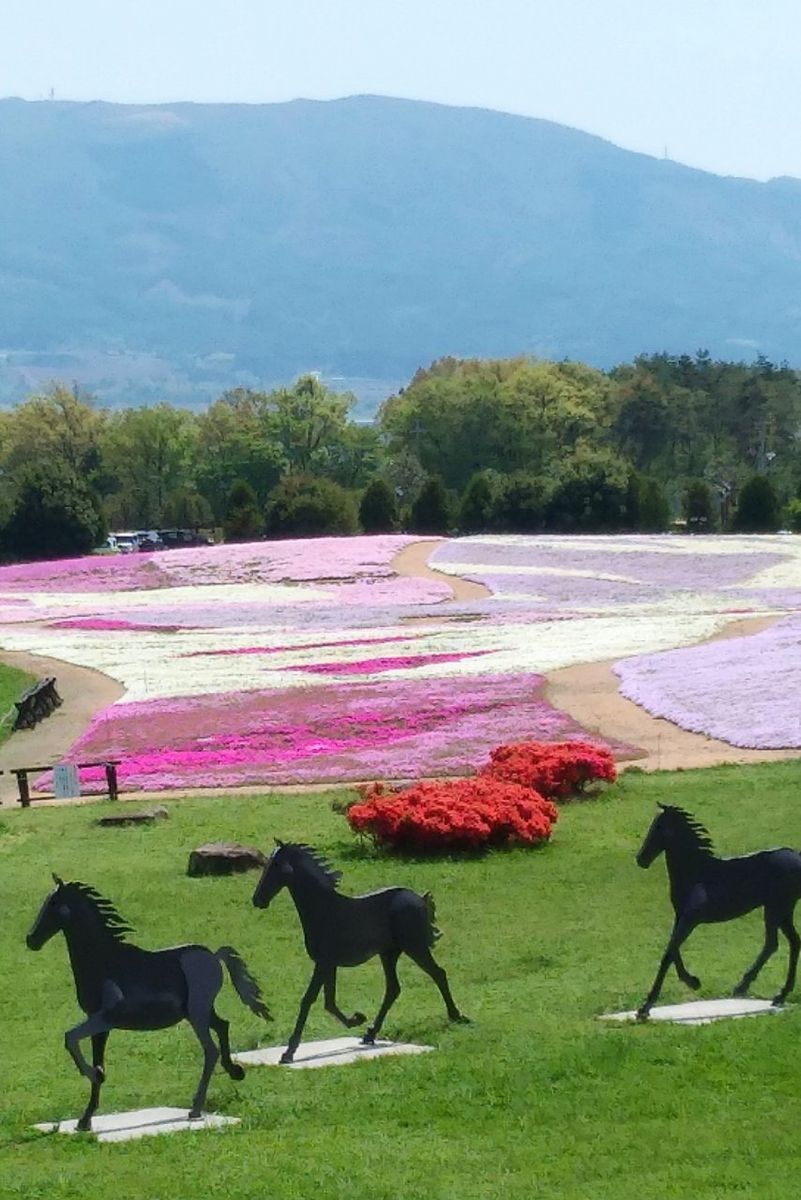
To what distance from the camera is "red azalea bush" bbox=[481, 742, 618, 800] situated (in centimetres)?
3297

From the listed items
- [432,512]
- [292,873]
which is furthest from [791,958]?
[432,512]

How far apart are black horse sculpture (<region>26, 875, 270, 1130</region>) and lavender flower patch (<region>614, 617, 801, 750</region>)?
83.3ft

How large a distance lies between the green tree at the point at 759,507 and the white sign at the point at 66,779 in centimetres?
7419

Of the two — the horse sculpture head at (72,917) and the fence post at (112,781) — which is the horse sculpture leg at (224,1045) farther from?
the fence post at (112,781)

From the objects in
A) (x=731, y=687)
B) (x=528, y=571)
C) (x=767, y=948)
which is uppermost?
(x=767, y=948)

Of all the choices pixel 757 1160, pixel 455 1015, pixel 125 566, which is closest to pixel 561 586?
pixel 125 566

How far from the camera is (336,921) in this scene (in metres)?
16.7

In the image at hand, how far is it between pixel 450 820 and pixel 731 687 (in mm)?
18093

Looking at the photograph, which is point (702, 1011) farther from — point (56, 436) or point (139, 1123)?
point (56, 436)

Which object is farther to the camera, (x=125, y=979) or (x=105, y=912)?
(x=105, y=912)

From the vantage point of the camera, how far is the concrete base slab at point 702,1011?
1691cm

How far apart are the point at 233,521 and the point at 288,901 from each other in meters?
89.2

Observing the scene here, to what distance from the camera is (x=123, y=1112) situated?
601 inches

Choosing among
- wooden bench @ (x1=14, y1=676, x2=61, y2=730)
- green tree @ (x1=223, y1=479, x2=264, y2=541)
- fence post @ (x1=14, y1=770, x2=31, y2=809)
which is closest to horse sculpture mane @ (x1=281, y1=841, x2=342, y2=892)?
fence post @ (x1=14, y1=770, x2=31, y2=809)
